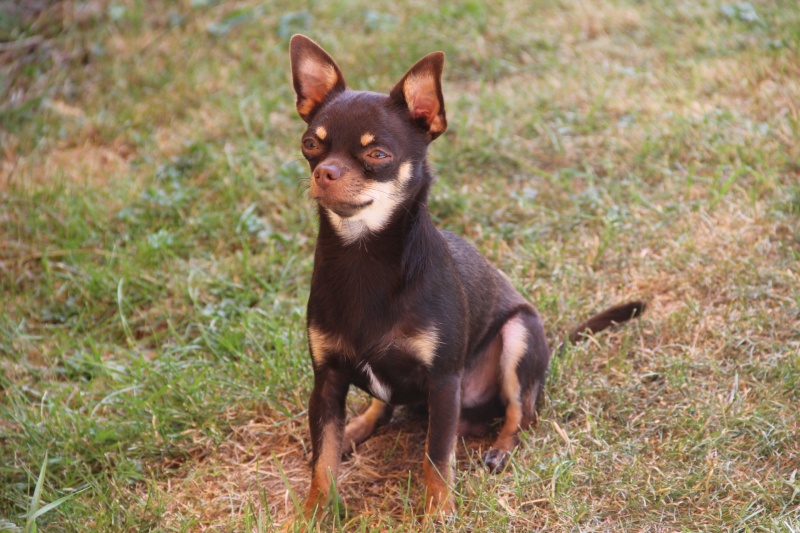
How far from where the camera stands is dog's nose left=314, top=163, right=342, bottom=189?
111 inches

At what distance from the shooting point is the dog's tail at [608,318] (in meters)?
4.04

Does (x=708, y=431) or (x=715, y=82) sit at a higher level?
(x=715, y=82)

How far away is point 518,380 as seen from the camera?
3.52 meters

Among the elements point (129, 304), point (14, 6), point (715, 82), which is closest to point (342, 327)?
point (129, 304)

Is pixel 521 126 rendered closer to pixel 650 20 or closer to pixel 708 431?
pixel 650 20

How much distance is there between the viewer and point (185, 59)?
702 cm

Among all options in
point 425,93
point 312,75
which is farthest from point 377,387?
point 312,75

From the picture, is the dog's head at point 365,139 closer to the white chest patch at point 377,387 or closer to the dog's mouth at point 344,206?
the dog's mouth at point 344,206

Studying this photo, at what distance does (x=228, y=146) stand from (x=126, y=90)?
1.37 m

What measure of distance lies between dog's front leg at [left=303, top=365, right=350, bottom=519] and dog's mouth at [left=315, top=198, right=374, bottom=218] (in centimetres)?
57

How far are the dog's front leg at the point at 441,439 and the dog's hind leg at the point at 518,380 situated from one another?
39cm

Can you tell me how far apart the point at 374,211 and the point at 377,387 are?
63 cm

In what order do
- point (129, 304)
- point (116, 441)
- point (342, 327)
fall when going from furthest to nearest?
point (129, 304), point (116, 441), point (342, 327)

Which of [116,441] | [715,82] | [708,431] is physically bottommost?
[116,441]
